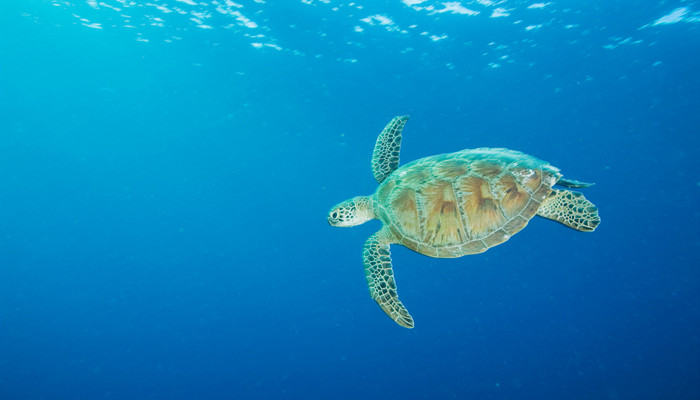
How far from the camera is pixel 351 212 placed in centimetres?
571

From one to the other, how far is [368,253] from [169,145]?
4253 centimetres

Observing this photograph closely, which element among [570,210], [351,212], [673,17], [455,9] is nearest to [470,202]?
[570,210]

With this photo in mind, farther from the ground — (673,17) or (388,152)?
(673,17)

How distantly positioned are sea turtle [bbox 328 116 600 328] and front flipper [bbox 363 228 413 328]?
1 centimetres

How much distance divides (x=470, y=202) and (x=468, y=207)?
76 mm

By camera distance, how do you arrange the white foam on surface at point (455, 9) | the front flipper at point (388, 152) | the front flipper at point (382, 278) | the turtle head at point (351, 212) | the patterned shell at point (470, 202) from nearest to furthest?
the patterned shell at point (470, 202) → the front flipper at point (382, 278) → the turtle head at point (351, 212) → the front flipper at point (388, 152) → the white foam on surface at point (455, 9)

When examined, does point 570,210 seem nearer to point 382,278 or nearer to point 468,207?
point 468,207

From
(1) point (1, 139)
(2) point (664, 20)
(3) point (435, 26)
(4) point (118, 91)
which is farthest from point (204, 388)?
(1) point (1, 139)

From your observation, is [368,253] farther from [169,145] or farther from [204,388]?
[169,145]

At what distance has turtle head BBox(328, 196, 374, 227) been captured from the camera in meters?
5.69

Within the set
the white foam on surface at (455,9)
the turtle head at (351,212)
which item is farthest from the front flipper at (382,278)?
the white foam on surface at (455,9)

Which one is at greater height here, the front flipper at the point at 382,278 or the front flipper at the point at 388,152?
the front flipper at the point at 388,152

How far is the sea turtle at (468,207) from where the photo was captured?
4.23m

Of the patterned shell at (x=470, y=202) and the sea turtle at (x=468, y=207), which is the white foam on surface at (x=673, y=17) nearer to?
the sea turtle at (x=468, y=207)
